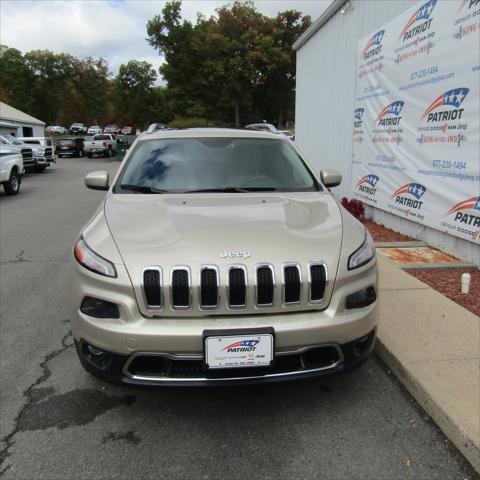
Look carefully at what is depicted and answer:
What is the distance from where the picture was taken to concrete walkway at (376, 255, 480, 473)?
273 centimetres

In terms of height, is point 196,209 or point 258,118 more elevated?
point 258,118

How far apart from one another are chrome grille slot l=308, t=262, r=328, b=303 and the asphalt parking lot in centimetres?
49

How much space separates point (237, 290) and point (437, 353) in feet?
6.10

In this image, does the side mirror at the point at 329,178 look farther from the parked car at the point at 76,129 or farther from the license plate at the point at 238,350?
the parked car at the point at 76,129

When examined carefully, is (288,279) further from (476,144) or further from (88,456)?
(476,144)

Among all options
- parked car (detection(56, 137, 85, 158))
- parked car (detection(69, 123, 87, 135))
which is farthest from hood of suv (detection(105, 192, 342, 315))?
parked car (detection(69, 123, 87, 135))

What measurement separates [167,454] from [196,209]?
1566mm

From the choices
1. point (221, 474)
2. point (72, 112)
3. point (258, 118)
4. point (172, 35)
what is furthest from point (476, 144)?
point (72, 112)

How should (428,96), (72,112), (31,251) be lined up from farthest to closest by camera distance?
1. (72,112)
2. (31,251)
3. (428,96)

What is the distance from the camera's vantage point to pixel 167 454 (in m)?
2.60

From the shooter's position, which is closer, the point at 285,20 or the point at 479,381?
the point at 479,381

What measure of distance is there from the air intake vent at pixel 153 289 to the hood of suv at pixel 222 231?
0.03m

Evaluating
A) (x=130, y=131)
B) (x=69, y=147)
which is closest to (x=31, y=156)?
(x=69, y=147)

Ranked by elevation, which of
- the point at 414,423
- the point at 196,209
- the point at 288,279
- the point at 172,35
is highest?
the point at 172,35
